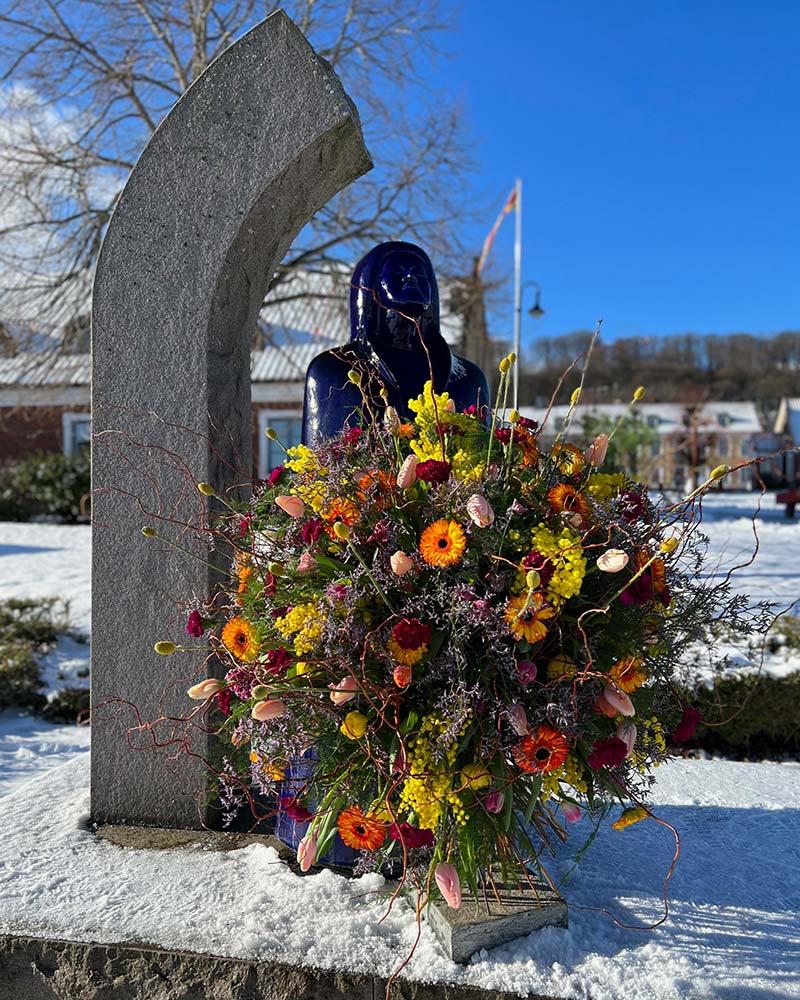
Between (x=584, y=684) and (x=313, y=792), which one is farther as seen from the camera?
(x=313, y=792)

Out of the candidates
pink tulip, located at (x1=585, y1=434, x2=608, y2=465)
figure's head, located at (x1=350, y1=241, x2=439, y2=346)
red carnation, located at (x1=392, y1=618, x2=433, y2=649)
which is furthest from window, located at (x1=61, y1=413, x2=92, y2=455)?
red carnation, located at (x1=392, y1=618, x2=433, y2=649)

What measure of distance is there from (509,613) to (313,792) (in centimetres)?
77

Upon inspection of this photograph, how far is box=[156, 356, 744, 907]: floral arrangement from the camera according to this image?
177 cm

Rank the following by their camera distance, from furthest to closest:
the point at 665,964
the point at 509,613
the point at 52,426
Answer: the point at 52,426 → the point at 665,964 → the point at 509,613

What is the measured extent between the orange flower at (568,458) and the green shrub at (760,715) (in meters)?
2.87

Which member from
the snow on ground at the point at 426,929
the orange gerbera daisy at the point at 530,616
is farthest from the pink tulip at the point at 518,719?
the snow on ground at the point at 426,929

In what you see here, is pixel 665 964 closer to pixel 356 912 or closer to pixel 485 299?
pixel 356 912

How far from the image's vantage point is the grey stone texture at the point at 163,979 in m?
1.90

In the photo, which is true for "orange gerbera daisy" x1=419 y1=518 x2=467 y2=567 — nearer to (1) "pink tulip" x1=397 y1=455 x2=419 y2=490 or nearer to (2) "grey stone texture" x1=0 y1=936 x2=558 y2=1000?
(1) "pink tulip" x1=397 y1=455 x2=419 y2=490

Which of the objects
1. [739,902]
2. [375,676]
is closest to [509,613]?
[375,676]

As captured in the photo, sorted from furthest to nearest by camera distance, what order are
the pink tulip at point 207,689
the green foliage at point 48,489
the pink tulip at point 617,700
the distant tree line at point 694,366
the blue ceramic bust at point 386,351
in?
the distant tree line at point 694,366
the green foliage at point 48,489
the blue ceramic bust at point 386,351
the pink tulip at point 207,689
the pink tulip at point 617,700

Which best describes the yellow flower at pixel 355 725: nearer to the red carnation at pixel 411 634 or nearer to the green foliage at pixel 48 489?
the red carnation at pixel 411 634

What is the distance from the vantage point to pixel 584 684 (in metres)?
1.83

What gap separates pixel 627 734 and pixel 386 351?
5.31 ft
